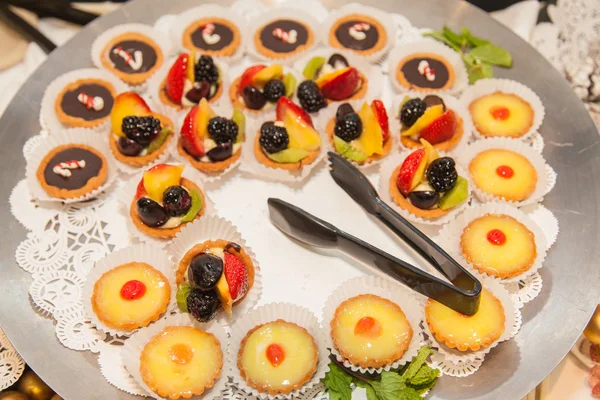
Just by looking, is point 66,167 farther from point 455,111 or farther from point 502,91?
point 502,91

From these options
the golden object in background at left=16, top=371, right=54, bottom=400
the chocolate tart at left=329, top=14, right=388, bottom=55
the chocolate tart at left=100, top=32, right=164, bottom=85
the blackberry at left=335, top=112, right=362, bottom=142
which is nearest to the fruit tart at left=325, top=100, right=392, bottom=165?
the blackberry at left=335, top=112, right=362, bottom=142

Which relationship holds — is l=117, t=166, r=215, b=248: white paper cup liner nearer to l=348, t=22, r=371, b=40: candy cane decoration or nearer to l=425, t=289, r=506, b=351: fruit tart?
l=425, t=289, r=506, b=351: fruit tart

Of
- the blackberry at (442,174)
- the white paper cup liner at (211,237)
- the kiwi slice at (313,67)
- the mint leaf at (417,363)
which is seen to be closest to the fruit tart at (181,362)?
the white paper cup liner at (211,237)

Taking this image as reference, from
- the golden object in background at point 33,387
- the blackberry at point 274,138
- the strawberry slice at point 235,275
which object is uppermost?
the blackberry at point 274,138

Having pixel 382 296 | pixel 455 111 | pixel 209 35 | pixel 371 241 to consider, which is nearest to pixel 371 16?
pixel 455 111

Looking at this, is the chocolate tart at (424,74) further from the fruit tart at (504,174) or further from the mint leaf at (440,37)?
the fruit tart at (504,174)

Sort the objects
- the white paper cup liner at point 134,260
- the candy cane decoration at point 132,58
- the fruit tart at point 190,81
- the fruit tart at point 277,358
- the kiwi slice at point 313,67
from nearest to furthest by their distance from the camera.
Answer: the fruit tart at point 277,358 → the white paper cup liner at point 134,260 → the fruit tart at point 190,81 → the kiwi slice at point 313,67 → the candy cane decoration at point 132,58
